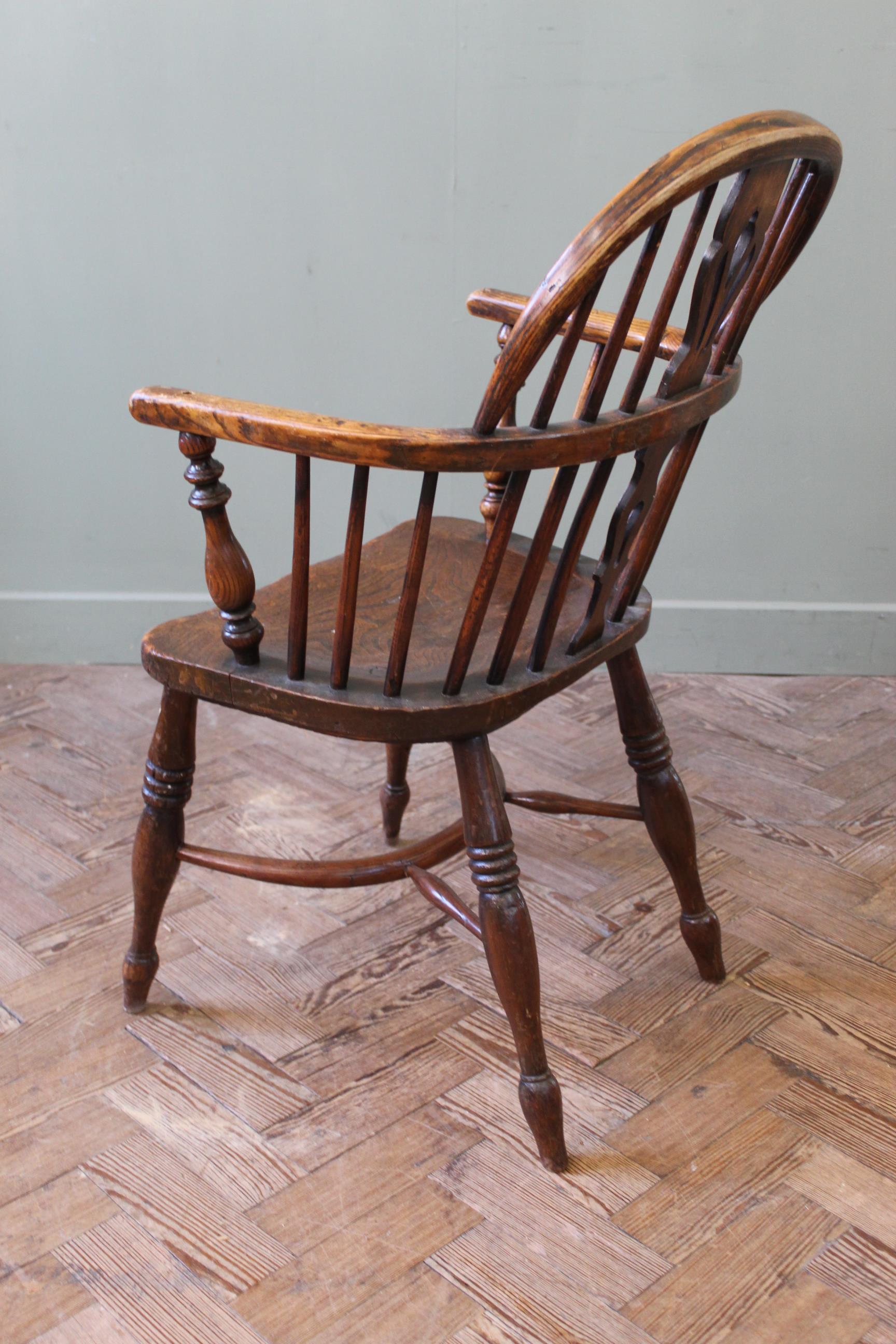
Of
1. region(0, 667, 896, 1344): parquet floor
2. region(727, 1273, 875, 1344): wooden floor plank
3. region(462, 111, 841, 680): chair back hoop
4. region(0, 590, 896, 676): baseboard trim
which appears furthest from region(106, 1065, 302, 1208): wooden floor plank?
region(0, 590, 896, 676): baseboard trim

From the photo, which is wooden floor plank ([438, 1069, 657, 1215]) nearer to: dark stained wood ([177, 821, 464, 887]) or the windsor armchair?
the windsor armchair

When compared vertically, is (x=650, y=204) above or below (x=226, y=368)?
above

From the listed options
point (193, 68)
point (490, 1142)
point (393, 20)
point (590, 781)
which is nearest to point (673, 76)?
point (393, 20)

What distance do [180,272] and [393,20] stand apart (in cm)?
56

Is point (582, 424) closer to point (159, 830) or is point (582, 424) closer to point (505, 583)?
point (505, 583)

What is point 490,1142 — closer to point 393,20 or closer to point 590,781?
point 590,781

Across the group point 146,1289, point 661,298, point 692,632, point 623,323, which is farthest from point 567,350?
point 692,632

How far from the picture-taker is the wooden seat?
3.99 feet

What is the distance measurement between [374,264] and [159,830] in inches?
48.8

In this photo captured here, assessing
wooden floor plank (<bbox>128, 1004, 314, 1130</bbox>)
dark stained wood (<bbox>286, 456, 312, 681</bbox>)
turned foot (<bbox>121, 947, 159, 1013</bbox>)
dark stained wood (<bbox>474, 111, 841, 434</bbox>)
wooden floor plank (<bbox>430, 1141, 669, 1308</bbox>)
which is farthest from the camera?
turned foot (<bbox>121, 947, 159, 1013</bbox>)

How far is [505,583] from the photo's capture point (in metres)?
1.51

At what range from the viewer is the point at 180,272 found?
2.30 meters

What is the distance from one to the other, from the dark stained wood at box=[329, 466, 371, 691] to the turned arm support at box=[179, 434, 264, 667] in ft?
0.29

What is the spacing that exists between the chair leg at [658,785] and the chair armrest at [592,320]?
35cm
